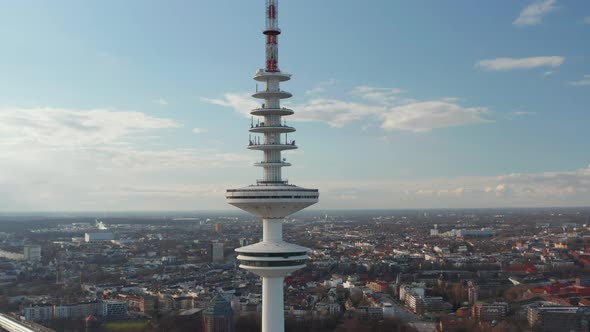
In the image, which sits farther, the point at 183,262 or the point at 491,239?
the point at 491,239

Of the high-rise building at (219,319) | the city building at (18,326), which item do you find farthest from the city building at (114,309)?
the high-rise building at (219,319)

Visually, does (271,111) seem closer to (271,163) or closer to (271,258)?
(271,163)

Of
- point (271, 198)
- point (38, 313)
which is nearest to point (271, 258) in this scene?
point (271, 198)

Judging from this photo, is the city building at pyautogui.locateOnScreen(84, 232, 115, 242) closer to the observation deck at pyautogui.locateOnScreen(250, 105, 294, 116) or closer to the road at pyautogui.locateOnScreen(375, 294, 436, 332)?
the road at pyautogui.locateOnScreen(375, 294, 436, 332)

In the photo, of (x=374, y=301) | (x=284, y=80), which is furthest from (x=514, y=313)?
(x=284, y=80)

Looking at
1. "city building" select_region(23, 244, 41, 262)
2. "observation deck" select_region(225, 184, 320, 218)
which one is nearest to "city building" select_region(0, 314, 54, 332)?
"observation deck" select_region(225, 184, 320, 218)

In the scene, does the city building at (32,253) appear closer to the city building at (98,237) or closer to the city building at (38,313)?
the city building at (98,237)

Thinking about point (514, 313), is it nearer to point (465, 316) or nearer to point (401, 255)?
point (465, 316)
